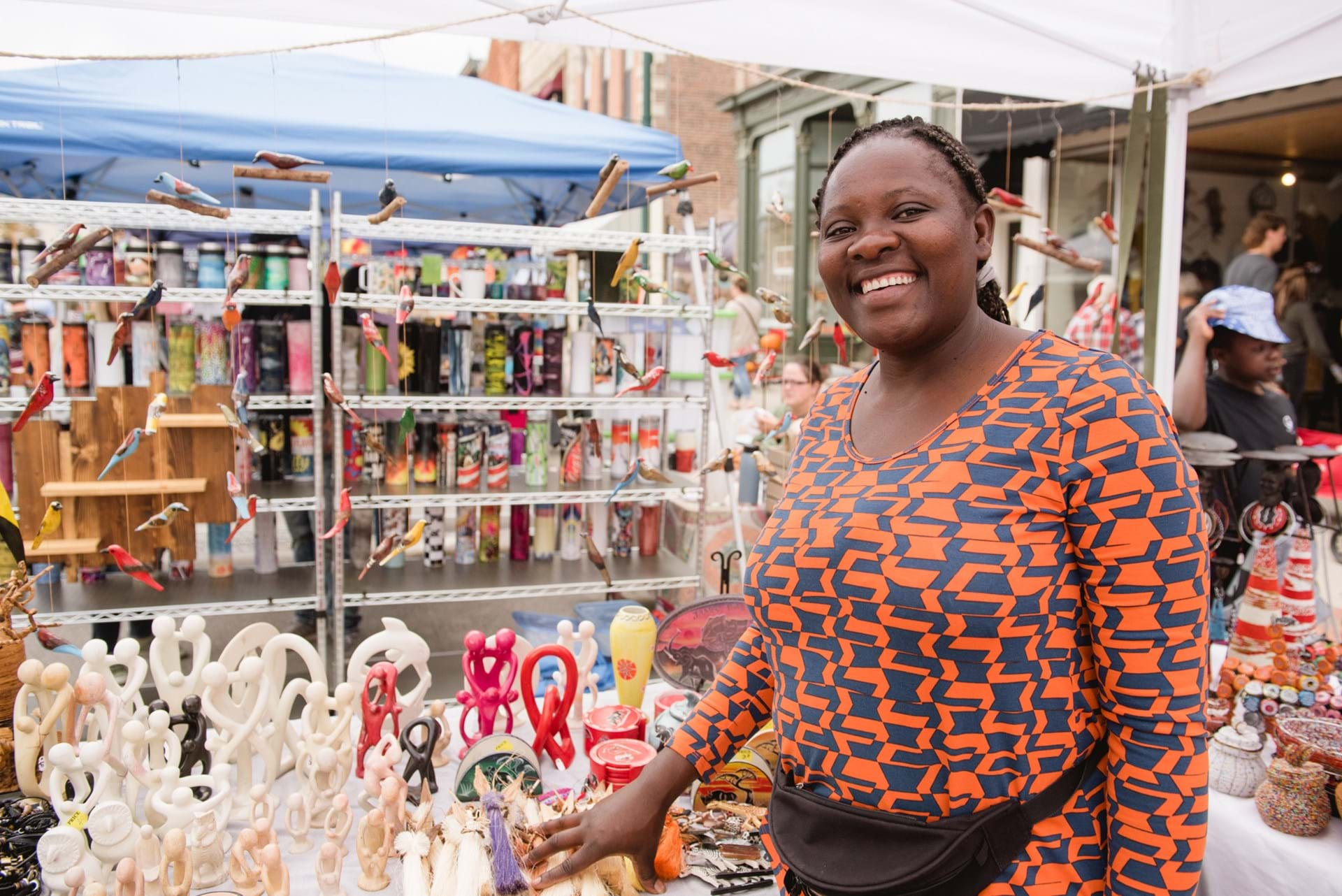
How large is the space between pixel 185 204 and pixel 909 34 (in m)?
2.16

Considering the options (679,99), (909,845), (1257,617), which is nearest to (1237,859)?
(1257,617)

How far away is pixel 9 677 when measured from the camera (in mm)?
1761

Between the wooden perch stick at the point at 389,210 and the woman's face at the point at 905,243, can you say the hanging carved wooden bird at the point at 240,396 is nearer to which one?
the wooden perch stick at the point at 389,210

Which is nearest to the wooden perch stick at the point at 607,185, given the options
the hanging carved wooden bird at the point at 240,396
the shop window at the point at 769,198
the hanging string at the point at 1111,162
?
the hanging carved wooden bird at the point at 240,396

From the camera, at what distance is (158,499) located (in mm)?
3146

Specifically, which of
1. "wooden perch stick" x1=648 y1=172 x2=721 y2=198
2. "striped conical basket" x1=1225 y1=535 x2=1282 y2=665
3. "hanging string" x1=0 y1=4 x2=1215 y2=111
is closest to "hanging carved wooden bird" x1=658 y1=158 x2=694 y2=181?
"wooden perch stick" x1=648 y1=172 x2=721 y2=198

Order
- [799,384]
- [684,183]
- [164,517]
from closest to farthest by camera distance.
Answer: [164,517] → [684,183] → [799,384]

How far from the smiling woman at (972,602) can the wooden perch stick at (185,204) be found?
1925mm

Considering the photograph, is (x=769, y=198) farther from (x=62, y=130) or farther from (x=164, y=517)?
(x=164, y=517)

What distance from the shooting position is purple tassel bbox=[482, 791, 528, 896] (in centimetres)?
131

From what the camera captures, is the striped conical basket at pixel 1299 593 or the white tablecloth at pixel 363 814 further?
the striped conical basket at pixel 1299 593

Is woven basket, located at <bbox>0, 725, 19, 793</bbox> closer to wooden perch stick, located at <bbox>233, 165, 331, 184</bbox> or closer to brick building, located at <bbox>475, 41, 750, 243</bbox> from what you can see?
wooden perch stick, located at <bbox>233, 165, 331, 184</bbox>

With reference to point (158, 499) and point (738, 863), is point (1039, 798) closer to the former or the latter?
point (738, 863)

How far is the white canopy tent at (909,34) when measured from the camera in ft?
8.07
